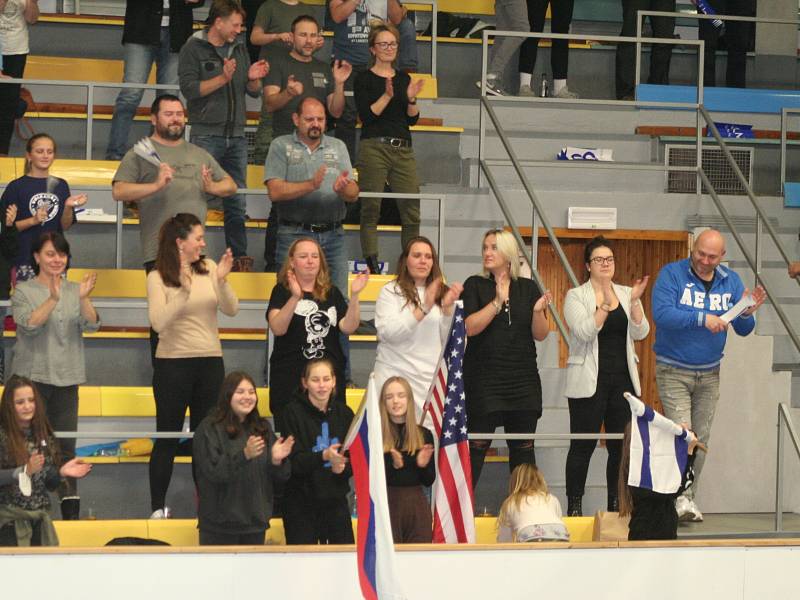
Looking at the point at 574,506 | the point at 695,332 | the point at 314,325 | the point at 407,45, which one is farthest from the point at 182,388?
the point at 407,45

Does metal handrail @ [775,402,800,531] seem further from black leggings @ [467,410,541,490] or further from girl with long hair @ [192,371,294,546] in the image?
girl with long hair @ [192,371,294,546]

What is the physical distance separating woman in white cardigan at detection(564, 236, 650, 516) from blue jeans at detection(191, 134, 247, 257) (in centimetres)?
233

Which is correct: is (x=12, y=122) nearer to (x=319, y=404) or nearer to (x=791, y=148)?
(x=319, y=404)

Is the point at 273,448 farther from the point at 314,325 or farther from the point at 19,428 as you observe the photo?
the point at 19,428

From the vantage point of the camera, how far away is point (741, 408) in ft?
34.8

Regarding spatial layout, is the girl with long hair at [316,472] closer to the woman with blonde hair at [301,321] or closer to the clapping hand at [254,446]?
the clapping hand at [254,446]

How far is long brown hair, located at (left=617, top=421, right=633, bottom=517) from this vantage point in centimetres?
781

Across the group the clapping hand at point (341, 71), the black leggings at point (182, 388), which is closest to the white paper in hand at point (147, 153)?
the black leggings at point (182, 388)

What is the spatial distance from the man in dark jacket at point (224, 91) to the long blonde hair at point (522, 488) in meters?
2.79

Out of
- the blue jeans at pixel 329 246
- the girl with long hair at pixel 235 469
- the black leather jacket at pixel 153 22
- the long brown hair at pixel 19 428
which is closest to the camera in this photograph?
the girl with long hair at pixel 235 469

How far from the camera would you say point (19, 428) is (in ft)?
25.6

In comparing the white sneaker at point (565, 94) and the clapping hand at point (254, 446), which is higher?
the white sneaker at point (565, 94)

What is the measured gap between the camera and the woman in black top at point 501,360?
8.63m

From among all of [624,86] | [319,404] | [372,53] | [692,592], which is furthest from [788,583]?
[624,86]
